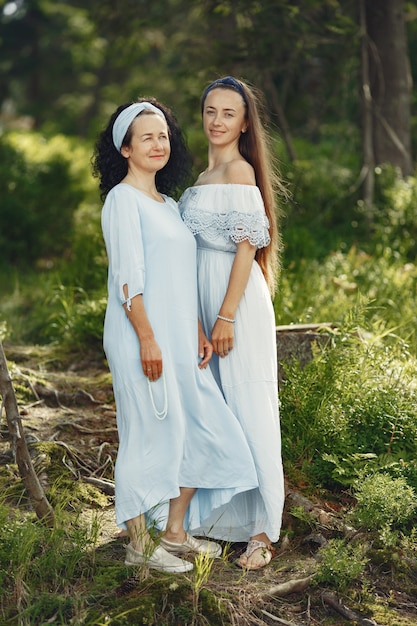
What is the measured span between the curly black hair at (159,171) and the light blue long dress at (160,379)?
0.78ft

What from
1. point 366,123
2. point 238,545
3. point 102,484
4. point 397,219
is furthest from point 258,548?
point 366,123

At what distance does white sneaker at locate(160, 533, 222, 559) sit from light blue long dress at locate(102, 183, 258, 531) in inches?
6.1

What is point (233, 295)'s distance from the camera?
13.2 feet

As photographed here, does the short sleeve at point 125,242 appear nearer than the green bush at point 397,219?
Yes

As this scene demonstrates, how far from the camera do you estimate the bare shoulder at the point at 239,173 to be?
13.4 feet

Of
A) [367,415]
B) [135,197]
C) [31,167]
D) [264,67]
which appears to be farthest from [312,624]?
[31,167]

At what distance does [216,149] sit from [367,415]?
1.66 m

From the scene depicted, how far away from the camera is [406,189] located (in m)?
9.30

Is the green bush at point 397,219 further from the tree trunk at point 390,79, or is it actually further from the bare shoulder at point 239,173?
the bare shoulder at point 239,173

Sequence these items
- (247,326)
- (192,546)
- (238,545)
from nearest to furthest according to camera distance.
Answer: (192,546)
(247,326)
(238,545)

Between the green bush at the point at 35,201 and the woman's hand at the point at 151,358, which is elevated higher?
the green bush at the point at 35,201

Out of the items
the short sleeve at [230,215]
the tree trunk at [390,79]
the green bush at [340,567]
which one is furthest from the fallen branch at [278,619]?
the tree trunk at [390,79]

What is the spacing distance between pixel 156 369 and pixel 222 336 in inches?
16.2

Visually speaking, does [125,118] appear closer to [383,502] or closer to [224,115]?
[224,115]
